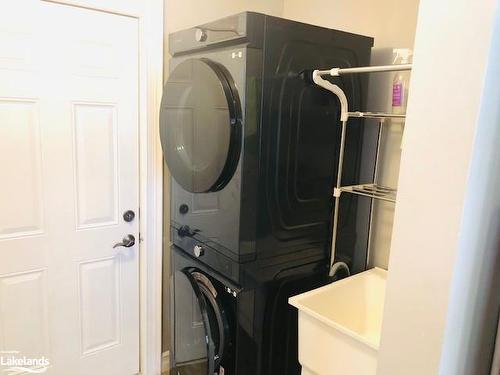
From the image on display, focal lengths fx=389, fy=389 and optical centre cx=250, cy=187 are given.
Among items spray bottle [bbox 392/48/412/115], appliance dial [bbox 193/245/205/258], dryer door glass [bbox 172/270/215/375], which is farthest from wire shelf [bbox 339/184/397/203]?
dryer door glass [bbox 172/270/215/375]

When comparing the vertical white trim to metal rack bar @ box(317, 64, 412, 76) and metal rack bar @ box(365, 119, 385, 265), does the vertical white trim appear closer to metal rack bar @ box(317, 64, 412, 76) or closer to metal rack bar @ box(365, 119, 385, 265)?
metal rack bar @ box(317, 64, 412, 76)

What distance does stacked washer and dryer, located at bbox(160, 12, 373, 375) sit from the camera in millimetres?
1399

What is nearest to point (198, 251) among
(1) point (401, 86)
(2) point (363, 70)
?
(2) point (363, 70)

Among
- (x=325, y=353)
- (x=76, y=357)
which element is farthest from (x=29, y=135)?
(x=325, y=353)

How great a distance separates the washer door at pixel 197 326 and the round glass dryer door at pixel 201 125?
0.45 m

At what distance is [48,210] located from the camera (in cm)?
183

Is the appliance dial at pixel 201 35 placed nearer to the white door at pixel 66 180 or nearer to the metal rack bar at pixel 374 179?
the white door at pixel 66 180

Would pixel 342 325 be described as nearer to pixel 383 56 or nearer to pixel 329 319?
pixel 329 319

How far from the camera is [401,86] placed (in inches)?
63.3

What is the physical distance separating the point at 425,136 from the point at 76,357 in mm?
2010
